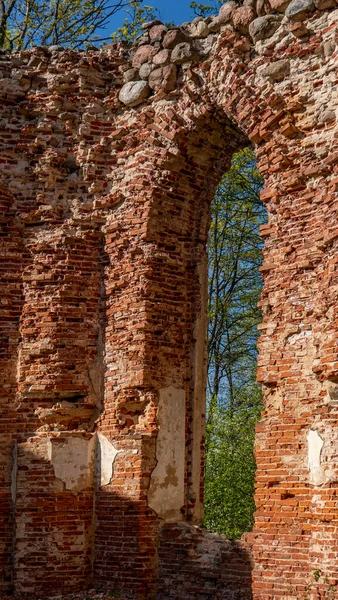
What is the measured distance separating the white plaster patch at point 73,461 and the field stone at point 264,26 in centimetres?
455

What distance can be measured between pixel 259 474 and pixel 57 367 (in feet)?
9.21

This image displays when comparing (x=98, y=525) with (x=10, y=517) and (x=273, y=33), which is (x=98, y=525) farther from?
(x=273, y=33)

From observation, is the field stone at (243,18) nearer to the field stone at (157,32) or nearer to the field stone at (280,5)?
the field stone at (280,5)

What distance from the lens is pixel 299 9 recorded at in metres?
8.31

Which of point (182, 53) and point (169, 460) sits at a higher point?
point (182, 53)

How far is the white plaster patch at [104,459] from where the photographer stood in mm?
9391

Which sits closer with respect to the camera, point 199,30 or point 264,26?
point 264,26

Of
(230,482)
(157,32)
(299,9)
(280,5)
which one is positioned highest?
(157,32)

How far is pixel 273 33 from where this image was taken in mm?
8633

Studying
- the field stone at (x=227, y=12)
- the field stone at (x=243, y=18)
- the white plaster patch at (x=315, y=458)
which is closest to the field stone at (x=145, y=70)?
the field stone at (x=227, y=12)

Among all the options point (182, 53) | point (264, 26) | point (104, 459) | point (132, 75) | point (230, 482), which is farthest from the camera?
point (230, 482)

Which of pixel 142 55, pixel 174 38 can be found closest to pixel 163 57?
pixel 174 38

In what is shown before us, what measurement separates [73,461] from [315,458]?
3.09 meters

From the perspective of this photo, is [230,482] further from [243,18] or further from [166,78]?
[243,18]
